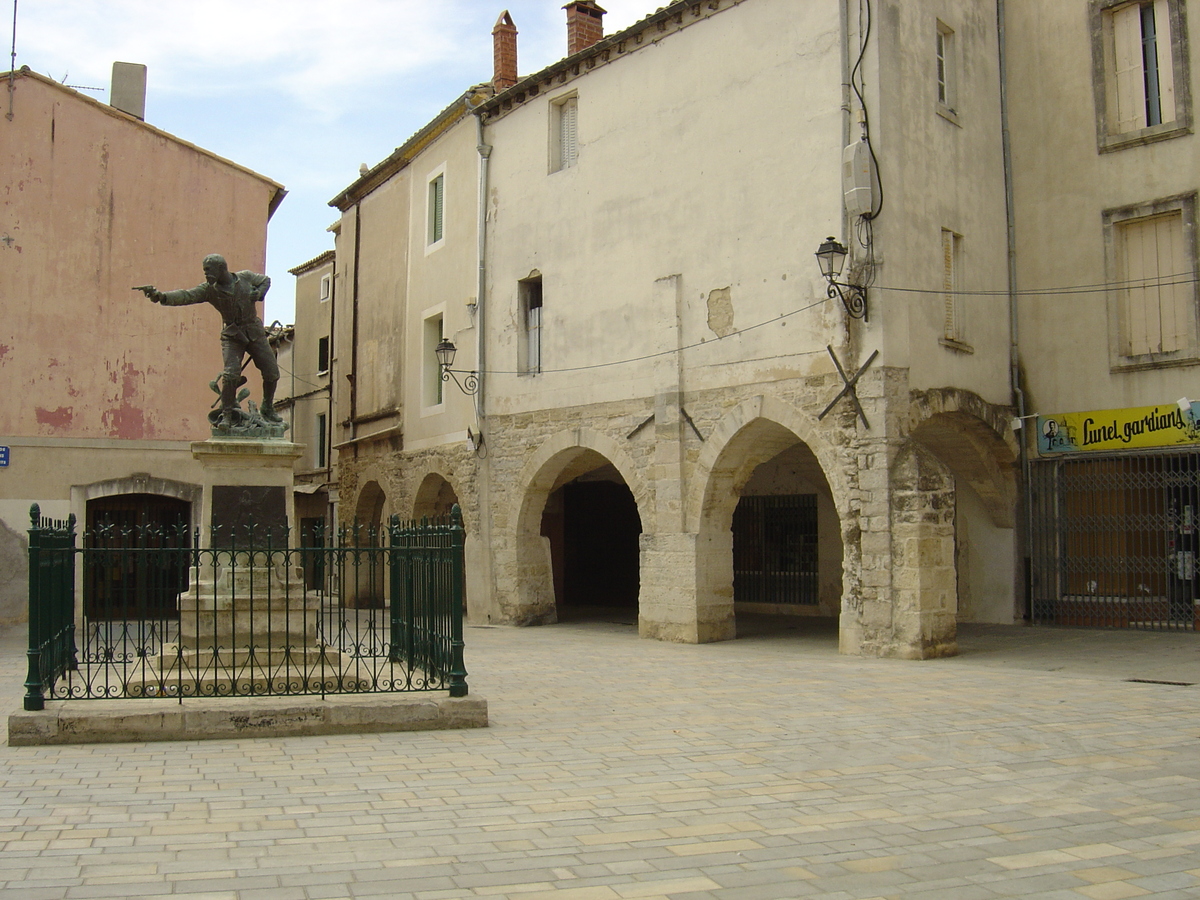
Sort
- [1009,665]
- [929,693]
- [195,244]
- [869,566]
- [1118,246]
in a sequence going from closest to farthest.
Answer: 1. [929,693]
2. [1009,665]
3. [869,566]
4. [1118,246]
5. [195,244]

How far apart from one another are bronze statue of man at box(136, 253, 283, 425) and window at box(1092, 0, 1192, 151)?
10.7 m

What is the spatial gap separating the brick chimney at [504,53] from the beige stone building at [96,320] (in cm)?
522

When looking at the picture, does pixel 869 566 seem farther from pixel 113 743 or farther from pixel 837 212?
pixel 113 743

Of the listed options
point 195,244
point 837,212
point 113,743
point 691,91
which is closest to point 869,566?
point 837,212

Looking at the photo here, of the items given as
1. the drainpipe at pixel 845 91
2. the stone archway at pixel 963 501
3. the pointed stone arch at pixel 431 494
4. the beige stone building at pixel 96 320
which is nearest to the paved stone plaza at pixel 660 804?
the stone archway at pixel 963 501

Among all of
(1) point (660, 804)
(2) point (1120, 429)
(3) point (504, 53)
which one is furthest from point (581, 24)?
(1) point (660, 804)

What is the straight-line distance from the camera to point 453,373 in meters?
18.4

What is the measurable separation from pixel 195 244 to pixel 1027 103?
40.3 feet

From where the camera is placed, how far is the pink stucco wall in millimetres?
15430

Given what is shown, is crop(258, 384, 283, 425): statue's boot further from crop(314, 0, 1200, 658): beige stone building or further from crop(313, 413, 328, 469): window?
crop(313, 413, 328, 469): window

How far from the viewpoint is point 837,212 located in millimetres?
12352

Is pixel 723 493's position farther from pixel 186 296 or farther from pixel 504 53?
pixel 504 53

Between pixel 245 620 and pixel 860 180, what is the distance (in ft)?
26.0

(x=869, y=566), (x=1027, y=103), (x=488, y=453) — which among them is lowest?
(x=869, y=566)
